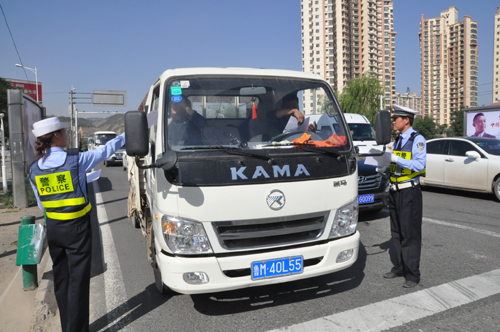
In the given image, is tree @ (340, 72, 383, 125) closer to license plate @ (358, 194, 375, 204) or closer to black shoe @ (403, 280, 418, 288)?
license plate @ (358, 194, 375, 204)

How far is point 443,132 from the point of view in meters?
97.2

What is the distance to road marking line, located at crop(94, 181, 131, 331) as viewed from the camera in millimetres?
3657

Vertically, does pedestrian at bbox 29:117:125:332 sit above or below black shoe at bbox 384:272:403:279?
above

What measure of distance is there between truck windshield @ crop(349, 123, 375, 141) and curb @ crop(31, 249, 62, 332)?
874 centimetres

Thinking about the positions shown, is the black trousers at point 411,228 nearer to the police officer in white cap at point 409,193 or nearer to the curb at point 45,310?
the police officer in white cap at point 409,193

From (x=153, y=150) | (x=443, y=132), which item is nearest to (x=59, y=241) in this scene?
(x=153, y=150)

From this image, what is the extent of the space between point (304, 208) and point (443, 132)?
346 feet

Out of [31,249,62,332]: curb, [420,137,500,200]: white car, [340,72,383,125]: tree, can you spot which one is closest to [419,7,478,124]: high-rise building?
[340,72,383,125]: tree

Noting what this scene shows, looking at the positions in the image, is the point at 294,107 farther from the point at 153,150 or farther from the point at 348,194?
the point at 153,150

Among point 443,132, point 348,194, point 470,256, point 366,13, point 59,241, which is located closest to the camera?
point 59,241

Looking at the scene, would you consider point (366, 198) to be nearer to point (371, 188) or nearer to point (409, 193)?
point (371, 188)

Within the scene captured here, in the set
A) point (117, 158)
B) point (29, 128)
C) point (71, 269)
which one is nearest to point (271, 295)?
point (71, 269)

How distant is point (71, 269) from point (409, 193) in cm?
338

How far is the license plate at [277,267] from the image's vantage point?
328 cm
